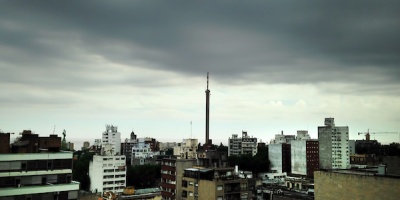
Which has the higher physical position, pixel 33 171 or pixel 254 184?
pixel 33 171

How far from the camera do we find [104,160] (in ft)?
402

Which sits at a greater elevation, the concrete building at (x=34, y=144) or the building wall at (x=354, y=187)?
the concrete building at (x=34, y=144)

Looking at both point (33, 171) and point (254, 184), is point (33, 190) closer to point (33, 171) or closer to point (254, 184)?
point (33, 171)

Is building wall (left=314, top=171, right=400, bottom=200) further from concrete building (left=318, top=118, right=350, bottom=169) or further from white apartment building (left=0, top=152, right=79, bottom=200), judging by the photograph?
concrete building (left=318, top=118, right=350, bottom=169)

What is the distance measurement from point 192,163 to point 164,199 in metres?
12.1

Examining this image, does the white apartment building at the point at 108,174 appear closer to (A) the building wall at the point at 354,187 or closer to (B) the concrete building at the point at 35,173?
(B) the concrete building at the point at 35,173

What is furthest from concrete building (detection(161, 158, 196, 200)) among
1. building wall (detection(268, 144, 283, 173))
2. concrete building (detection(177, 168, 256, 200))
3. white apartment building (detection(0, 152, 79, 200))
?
building wall (detection(268, 144, 283, 173))

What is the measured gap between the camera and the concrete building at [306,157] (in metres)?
168

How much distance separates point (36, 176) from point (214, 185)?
40297 mm

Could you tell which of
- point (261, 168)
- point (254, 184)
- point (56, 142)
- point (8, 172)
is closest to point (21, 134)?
point (56, 142)

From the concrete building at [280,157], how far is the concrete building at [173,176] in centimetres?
9694

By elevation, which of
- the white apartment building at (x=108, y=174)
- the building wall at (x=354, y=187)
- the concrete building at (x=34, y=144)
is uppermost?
the concrete building at (x=34, y=144)

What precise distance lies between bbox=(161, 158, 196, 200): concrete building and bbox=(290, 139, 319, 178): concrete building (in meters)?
92.6

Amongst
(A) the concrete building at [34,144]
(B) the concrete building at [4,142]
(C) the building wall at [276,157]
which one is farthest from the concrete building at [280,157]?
(B) the concrete building at [4,142]
